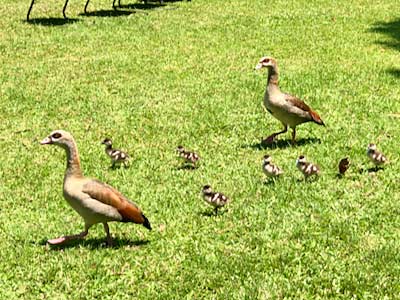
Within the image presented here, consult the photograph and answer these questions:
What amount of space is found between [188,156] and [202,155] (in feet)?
1.99

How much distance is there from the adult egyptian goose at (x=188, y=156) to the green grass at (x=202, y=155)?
0.56 ft

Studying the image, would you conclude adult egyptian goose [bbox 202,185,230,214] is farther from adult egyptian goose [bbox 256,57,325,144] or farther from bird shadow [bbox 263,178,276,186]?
adult egyptian goose [bbox 256,57,325,144]

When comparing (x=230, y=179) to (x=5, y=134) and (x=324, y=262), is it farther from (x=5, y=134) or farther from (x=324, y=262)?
(x=5, y=134)

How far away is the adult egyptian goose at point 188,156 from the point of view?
8680mm

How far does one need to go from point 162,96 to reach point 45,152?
3030 mm

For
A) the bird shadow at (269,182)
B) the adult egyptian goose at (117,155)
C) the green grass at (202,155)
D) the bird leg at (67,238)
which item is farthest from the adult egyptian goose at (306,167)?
the bird leg at (67,238)

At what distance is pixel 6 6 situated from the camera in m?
22.1

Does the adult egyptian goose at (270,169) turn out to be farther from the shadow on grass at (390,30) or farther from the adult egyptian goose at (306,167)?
the shadow on grass at (390,30)

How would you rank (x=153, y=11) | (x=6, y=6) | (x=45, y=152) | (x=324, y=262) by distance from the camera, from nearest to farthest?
(x=324, y=262) → (x=45, y=152) → (x=153, y=11) → (x=6, y=6)

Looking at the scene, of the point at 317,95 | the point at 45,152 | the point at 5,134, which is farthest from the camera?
the point at 317,95

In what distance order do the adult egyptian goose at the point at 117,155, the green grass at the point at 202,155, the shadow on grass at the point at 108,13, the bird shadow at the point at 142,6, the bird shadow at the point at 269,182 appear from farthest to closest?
the bird shadow at the point at 142,6 < the shadow on grass at the point at 108,13 < the adult egyptian goose at the point at 117,155 < the bird shadow at the point at 269,182 < the green grass at the point at 202,155

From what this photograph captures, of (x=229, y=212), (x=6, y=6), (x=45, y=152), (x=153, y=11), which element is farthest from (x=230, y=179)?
(x=6, y=6)

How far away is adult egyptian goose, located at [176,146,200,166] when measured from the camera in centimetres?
868

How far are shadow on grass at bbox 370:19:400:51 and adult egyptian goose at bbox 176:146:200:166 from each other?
816cm
